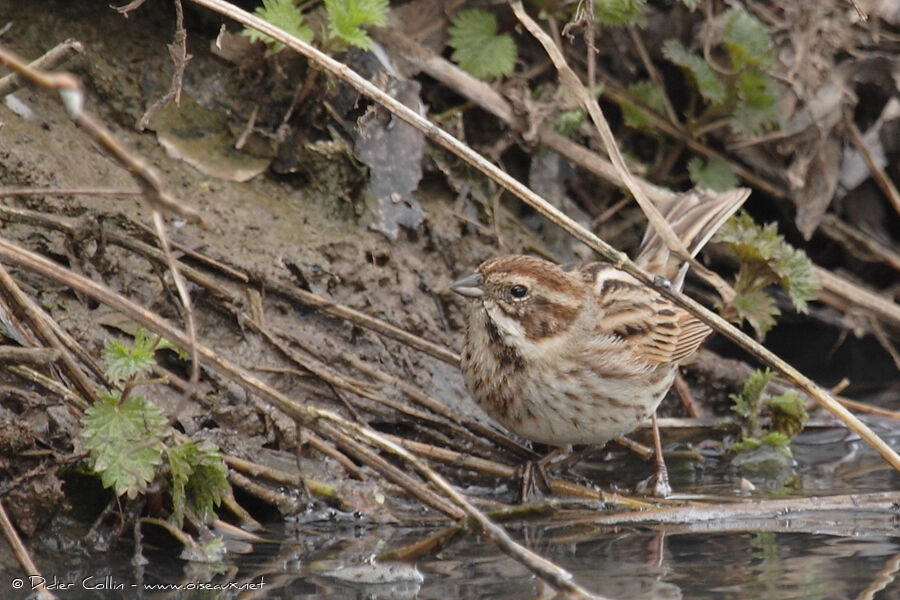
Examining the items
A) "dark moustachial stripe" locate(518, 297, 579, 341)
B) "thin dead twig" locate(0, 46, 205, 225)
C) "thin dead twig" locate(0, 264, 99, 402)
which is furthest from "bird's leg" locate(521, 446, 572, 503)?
"thin dead twig" locate(0, 46, 205, 225)

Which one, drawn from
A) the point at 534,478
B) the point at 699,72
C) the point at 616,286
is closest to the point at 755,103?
the point at 699,72

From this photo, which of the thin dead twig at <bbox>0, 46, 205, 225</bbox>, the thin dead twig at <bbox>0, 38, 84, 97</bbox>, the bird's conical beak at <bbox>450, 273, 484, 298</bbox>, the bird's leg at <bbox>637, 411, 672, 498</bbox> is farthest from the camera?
the bird's leg at <bbox>637, 411, 672, 498</bbox>

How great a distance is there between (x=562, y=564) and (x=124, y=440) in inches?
59.2

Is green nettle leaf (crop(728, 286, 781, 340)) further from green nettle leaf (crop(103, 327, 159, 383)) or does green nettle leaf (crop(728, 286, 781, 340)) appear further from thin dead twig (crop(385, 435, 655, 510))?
green nettle leaf (crop(103, 327, 159, 383))

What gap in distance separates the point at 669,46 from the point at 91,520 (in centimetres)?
402

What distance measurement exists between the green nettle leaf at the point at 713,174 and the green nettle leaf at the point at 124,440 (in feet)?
12.3

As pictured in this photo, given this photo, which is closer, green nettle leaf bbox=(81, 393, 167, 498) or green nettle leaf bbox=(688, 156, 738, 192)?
green nettle leaf bbox=(81, 393, 167, 498)

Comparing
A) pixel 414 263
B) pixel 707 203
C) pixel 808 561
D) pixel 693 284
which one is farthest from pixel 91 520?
pixel 693 284

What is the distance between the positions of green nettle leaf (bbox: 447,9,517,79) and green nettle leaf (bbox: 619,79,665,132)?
2.77 ft

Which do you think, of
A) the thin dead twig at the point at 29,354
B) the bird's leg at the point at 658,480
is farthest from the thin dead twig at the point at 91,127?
the bird's leg at the point at 658,480

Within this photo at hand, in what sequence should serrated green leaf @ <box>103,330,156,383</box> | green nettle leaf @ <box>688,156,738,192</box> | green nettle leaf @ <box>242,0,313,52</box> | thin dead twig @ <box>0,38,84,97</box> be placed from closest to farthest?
1. serrated green leaf @ <box>103,330,156,383</box>
2. thin dead twig @ <box>0,38,84,97</box>
3. green nettle leaf @ <box>242,0,313,52</box>
4. green nettle leaf @ <box>688,156,738,192</box>

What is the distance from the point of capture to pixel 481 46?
6090 mm

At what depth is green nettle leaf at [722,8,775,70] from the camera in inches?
247

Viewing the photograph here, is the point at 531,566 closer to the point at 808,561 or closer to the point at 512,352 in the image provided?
the point at 808,561
